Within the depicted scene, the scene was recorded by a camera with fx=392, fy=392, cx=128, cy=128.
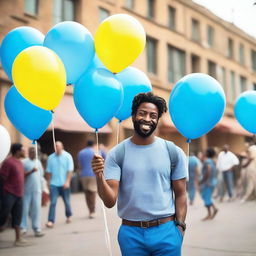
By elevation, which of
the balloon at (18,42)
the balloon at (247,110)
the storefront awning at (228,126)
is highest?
the storefront awning at (228,126)

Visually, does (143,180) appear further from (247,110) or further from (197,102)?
(247,110)

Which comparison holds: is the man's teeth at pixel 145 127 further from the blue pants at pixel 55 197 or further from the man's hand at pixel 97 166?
the blue pants at pixel 55 197

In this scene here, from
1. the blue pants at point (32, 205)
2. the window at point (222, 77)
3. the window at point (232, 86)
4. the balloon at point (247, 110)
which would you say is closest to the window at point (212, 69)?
the window at point (222, 77)

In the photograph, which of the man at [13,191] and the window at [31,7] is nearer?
the man at [13,191]

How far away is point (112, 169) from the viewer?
2826mm

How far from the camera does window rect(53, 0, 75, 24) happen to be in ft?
48.3

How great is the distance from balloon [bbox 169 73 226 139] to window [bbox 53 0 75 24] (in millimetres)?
11929

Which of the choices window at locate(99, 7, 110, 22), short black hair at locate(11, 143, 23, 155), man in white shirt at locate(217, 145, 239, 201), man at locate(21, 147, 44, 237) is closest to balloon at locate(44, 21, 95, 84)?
short black hair at locate(11, 143, 23, 155)

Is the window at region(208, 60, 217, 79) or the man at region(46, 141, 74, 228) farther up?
the window at region(208, 60, 217, 79)

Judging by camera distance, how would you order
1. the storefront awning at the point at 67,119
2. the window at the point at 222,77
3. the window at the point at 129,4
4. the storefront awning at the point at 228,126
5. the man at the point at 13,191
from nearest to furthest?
1. the man at the point at 13,191
2. the storefront awning at the point at 67,119
3. the window at the point at 129,4
4. the storefront awning at the point at 228,126
5. the window at the point at 222,77

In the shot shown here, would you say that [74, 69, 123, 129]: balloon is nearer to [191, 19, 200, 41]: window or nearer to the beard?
the beard

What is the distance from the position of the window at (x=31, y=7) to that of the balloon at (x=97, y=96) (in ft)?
35.3

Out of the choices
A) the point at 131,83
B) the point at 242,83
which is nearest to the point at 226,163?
the point at 131,83

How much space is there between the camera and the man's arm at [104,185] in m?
2.74
